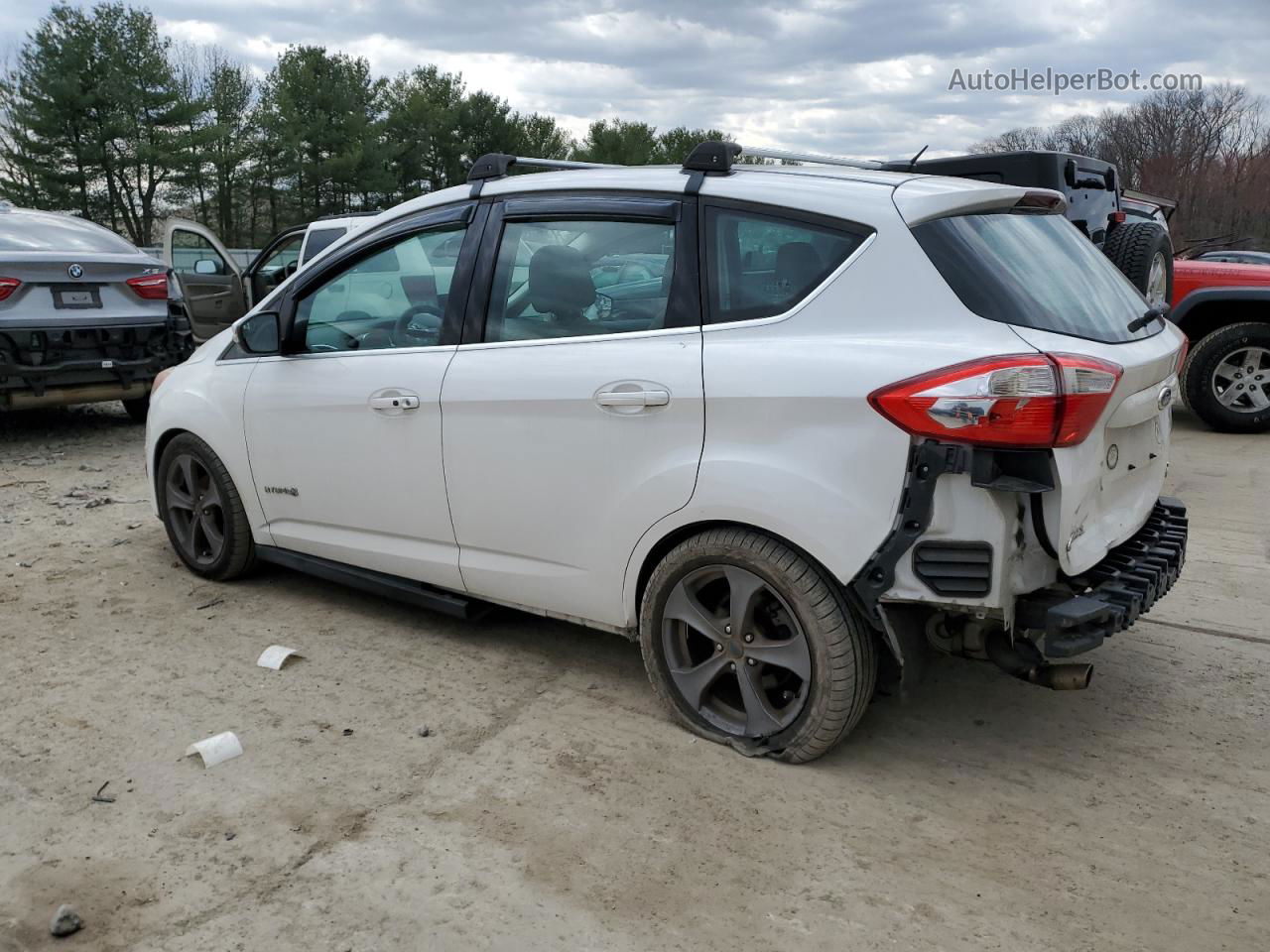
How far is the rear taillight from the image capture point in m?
2.69

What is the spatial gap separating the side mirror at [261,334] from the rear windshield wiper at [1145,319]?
10.6 ft

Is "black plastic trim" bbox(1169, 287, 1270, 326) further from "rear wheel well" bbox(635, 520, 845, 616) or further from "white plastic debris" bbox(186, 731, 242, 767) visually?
"white plastic debris" bbox(186, 731, 242, 767)

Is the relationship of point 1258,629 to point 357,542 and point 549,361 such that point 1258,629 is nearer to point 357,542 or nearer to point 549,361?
point 549,361

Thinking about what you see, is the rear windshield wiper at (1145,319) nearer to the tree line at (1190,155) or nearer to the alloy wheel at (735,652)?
the alloy wheel at (735,652)

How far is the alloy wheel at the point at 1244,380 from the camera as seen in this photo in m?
8.88

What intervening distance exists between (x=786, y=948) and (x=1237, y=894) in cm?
117

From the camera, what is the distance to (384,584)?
14.0 feet

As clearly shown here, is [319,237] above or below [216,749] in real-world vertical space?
above

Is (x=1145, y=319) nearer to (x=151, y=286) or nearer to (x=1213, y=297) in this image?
(x=1213, y=297)

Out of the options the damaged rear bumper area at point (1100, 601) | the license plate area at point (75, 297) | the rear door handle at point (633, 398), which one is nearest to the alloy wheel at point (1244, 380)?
the damaged rear bumper area at point (1100, 601)

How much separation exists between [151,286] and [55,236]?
2.46ft

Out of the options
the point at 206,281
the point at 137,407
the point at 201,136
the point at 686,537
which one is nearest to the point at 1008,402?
the point at 686,537

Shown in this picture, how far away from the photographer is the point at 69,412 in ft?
32.7

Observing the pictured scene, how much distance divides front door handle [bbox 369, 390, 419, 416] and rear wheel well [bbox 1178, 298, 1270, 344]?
25.0ft
